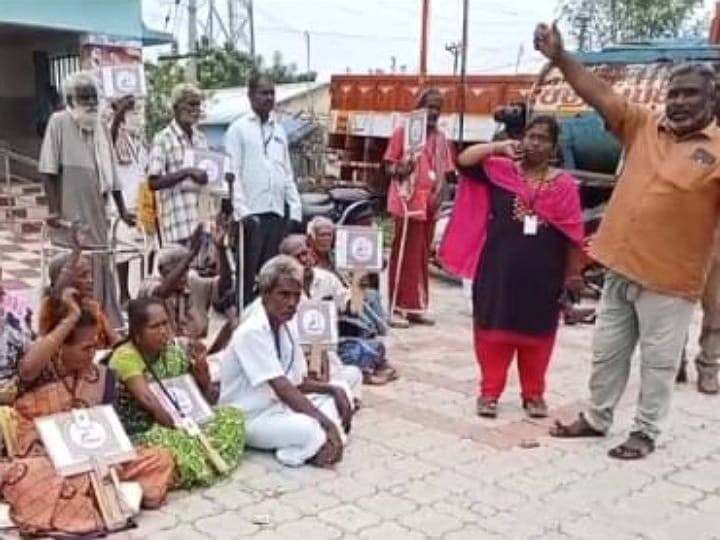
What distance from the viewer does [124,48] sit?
12.4 meters

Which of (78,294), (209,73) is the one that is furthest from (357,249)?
(209,73)

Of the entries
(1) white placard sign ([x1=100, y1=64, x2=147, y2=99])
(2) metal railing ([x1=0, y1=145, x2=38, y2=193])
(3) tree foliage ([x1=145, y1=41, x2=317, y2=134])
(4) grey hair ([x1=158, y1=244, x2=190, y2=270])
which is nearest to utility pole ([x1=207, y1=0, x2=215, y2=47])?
(3) tree foliage ([x1=145, y1=41, x2=317, y2=134])

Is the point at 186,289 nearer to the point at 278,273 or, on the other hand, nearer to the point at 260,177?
the point at 260,177

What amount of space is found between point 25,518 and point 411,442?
1.82 m

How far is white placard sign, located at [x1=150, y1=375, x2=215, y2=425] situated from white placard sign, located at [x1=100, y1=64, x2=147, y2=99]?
3.07 m

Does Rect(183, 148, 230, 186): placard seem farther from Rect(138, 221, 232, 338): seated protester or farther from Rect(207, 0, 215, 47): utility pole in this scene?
Rect(207, 0, 215, 47): utility pole

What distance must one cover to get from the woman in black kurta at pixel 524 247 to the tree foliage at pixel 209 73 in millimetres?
2118

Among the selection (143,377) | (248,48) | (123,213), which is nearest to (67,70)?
(123,213)

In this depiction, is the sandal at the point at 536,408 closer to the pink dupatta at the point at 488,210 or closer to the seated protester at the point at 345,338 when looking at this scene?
the pink dupatta at the point at 488,210

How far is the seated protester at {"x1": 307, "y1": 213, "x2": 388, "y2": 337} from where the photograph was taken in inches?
223

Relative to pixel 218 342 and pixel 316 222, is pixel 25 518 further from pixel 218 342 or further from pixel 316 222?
pixel 316 222

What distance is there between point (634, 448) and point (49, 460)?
8.27ft

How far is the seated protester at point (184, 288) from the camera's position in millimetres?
4828

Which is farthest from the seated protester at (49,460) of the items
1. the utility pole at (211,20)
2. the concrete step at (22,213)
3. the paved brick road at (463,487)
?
the utility pole at (211,20)
